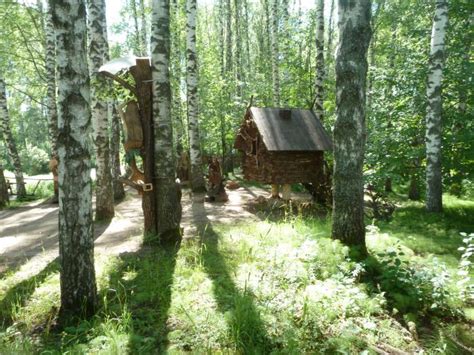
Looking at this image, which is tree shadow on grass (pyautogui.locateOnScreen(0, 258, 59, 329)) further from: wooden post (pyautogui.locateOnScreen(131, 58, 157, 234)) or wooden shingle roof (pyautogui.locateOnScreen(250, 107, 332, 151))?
wooden shingle roof (pyautogui.locateOnScreen(250, 107, 332, 151))

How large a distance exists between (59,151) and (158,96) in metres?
3.03

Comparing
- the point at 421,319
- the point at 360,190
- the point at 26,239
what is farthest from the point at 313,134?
the point at 26,239

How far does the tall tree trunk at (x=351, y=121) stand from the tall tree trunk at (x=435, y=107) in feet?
17.4

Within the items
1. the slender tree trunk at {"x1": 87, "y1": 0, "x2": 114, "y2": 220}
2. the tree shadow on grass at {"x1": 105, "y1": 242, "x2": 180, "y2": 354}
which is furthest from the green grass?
the tree shadow on grass at {"x1": 105, "y1": 242, "x2": 180, "y2": 354}

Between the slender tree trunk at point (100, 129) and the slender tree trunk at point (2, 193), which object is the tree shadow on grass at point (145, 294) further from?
the slender tree trunk at point (2, 193)

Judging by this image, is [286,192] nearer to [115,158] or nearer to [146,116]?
[146,116]

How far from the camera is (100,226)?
9016 mm

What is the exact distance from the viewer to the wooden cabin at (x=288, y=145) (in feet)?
37.0

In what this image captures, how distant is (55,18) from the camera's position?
4074 millimetres

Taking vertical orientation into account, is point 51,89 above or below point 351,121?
above

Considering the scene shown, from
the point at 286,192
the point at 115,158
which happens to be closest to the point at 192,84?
the point at 115,158

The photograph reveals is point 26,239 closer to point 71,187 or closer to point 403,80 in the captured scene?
point 71,187

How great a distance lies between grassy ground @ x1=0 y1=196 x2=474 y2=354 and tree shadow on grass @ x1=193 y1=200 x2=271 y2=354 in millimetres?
13

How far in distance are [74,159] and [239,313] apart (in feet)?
8.55
